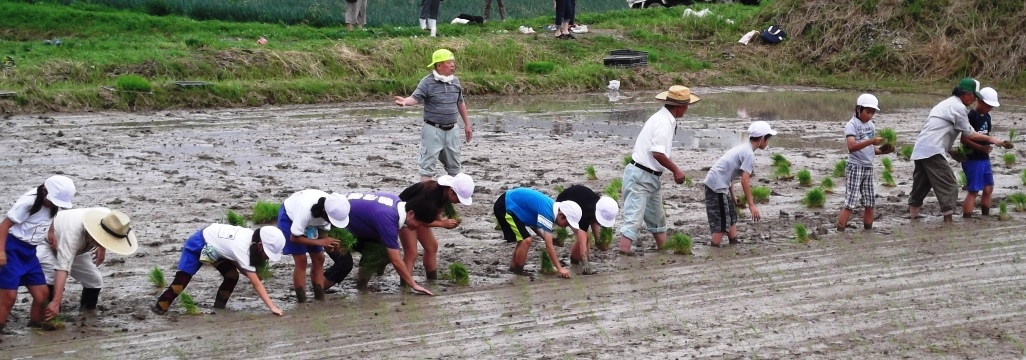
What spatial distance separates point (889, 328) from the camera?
324 inches

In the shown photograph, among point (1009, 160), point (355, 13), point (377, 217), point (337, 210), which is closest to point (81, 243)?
point (337, 210)

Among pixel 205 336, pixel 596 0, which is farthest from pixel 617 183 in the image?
pixel 596 0

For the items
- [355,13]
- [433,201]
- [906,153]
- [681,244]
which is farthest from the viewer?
[355,13]

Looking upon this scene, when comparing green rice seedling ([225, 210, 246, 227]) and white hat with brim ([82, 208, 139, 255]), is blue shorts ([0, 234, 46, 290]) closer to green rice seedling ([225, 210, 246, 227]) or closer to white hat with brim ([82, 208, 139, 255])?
white hat with brim ([82, 208, 139, 255])

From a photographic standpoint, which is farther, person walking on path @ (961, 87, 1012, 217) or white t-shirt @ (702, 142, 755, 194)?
person walking on path @ (961, 87, 1012, 217)

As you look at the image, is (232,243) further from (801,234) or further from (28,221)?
(801,234)

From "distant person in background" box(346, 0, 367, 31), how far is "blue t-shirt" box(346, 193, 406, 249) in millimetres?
16641

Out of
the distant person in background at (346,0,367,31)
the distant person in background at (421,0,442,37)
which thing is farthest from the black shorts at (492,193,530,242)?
the distant person in background at (346,0,367,31)

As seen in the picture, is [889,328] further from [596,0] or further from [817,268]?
[596,0]

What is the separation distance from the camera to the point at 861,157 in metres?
11.6

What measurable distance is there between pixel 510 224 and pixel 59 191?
3565 mm

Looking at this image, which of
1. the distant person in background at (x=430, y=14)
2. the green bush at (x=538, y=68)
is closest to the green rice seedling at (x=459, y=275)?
the green bush at (x=538, y=68)

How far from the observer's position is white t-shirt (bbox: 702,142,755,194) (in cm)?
1082

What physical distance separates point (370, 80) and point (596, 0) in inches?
707
